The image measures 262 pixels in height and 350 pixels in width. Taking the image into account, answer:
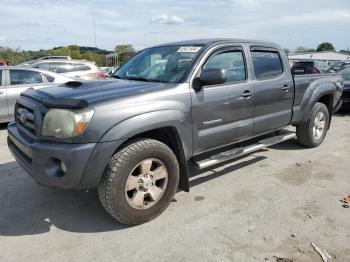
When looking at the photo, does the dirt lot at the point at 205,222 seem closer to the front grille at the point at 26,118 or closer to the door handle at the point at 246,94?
the front grille at the point at 26,118

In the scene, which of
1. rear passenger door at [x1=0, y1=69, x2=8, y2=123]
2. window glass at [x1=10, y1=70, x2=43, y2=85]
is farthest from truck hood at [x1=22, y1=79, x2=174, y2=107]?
window glass at [x1=10, y1=70, x2=43, y2=85]

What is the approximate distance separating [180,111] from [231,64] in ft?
3.97

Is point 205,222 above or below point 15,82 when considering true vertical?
below

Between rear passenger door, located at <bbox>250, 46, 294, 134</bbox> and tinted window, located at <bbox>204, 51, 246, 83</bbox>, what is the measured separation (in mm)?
231

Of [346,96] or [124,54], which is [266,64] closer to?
[346,96]

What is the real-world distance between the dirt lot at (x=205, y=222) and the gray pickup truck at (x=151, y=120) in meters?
0.30

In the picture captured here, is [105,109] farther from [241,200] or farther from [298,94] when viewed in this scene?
[298,94]

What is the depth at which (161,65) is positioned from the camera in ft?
14.0

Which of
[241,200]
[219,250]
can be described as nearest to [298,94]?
[241,200]

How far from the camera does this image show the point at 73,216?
145 inches

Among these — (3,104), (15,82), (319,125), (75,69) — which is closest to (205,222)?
(319,125)

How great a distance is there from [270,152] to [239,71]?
6.64ft

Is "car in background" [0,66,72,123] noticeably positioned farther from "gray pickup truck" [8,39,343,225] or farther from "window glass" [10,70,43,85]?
"gray pickup truck" [8,39,343,225]

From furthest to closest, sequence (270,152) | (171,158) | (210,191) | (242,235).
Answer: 1. (270,152)
2. (210,191)
3. (171,158)
4. (242,235)
